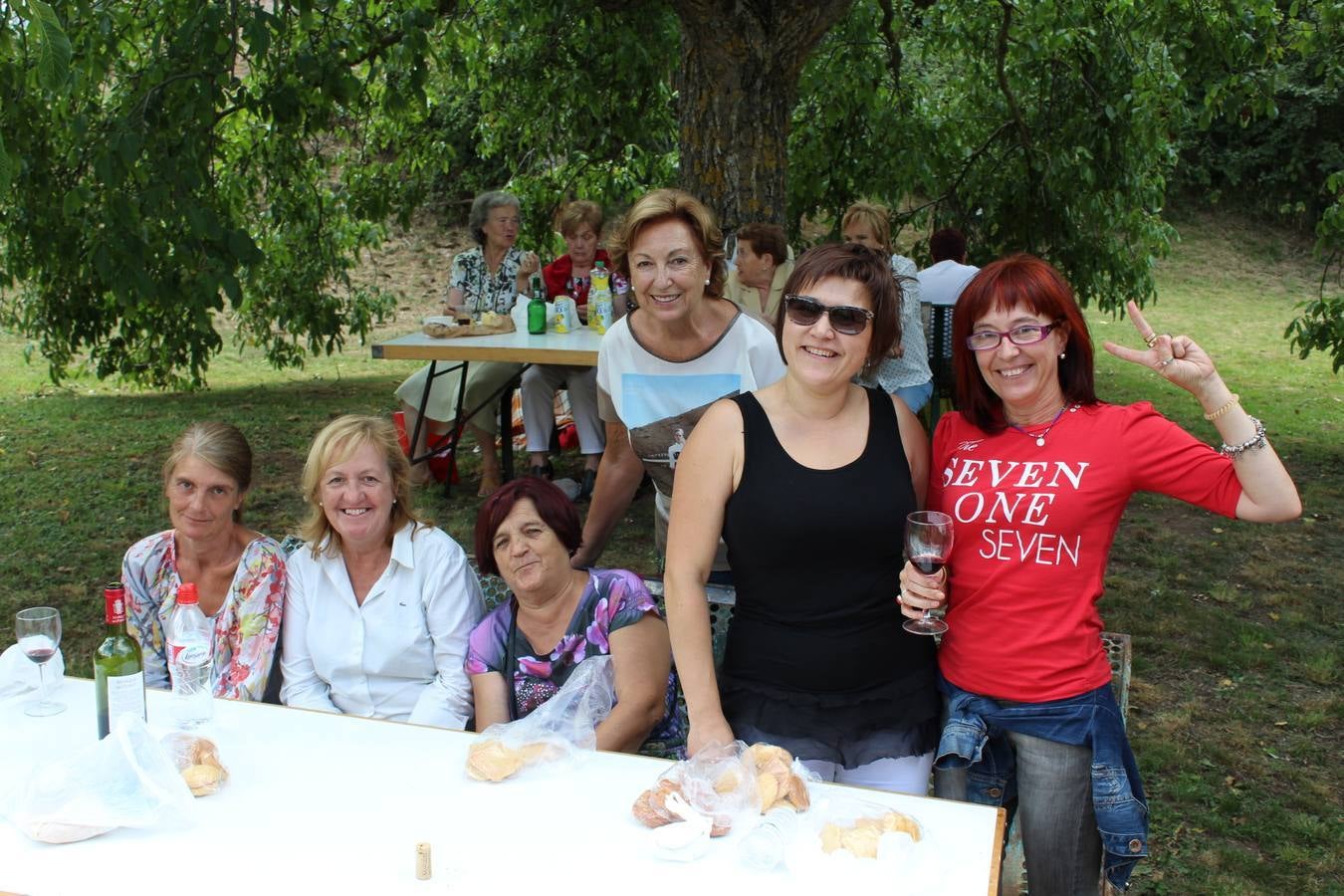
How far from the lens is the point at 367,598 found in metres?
2.89

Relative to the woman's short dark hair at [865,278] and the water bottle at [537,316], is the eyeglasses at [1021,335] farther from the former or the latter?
the water bottle at [537,316]

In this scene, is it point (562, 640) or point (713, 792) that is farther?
point (562, 640)

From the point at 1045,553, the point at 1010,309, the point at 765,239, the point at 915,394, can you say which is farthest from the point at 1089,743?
the point at 765,239

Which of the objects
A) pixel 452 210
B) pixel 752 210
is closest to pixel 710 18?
pixel 752 210

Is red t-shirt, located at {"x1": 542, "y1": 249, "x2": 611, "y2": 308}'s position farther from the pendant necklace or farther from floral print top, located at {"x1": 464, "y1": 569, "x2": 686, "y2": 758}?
the pendant necklace

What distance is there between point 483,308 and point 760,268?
1.98 metres

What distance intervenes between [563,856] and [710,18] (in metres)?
4.62

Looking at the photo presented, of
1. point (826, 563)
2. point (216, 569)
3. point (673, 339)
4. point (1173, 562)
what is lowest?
point (1173, 562)

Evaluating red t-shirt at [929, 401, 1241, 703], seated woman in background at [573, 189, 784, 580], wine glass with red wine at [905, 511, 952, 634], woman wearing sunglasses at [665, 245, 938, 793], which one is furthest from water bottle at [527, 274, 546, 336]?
wine glass with red wine at [905, 511, 952, 634]

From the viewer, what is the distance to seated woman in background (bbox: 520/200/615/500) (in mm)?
6648

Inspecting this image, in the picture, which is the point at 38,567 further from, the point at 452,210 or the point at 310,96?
the point at 452,210

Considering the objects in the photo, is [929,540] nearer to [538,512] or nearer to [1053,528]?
[1053,528]

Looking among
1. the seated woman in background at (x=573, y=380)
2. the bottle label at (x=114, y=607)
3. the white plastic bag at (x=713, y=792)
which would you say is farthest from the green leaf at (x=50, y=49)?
the seated woman in background at (x=573, y=380)

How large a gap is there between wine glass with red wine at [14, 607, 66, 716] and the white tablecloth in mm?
109
